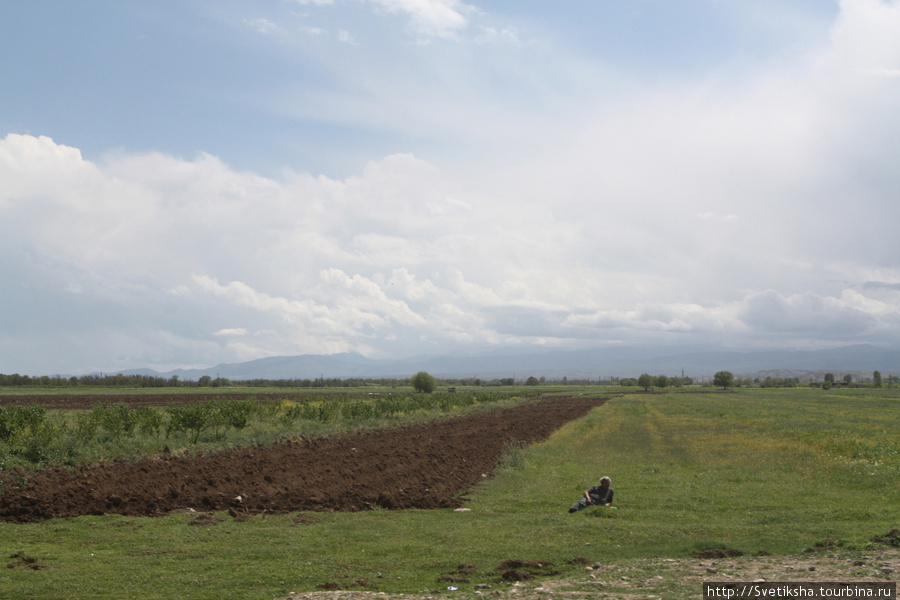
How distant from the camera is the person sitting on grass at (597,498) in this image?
55.0 feet

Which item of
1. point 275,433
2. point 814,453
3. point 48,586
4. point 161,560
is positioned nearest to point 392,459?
point 275,433

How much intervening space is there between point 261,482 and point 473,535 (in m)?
9.21

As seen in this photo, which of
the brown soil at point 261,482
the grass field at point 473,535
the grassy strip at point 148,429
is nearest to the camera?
the grass field at point 473,535

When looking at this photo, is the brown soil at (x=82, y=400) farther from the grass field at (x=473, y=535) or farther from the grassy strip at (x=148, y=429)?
the grass field at (x=473, y=535)

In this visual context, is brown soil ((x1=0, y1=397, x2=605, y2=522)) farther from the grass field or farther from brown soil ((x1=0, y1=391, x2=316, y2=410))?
brown soil ((x1=0, y1=391, x2=316, y2=410))

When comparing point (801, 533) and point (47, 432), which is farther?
point (47, 432)

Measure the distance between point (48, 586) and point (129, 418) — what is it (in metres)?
23.5

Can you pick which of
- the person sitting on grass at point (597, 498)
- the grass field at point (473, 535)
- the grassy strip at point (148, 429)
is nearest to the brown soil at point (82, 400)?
the grassy strip at point (148, 429)

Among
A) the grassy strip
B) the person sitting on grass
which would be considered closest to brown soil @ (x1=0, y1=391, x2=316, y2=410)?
the grassy strip

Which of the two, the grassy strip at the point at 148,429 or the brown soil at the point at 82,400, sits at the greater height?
the grassy strip at the point at 148,429

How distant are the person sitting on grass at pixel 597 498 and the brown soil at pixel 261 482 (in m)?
3.56

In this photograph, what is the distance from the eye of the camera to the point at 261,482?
2022cm

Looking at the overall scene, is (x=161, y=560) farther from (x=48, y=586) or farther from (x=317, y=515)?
(x=317, y=515)

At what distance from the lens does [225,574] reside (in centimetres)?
1067
